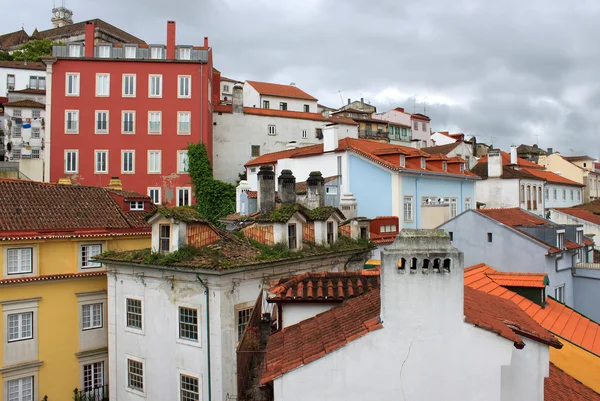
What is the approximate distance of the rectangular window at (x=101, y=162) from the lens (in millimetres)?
39531

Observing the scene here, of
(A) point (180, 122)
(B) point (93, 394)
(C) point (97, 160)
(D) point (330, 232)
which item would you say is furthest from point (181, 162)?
(D) point (330, 232)

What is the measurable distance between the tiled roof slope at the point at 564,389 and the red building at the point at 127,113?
33548mm

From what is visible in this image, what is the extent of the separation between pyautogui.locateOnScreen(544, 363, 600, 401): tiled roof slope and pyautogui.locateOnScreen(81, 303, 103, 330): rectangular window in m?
18.3

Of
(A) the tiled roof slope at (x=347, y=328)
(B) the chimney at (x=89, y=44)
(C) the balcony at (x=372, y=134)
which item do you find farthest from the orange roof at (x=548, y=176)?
(A) the tiled roof slope at (x=347, y=328)

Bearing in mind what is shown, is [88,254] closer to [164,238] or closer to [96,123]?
[164,238]

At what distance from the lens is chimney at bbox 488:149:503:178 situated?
145ft

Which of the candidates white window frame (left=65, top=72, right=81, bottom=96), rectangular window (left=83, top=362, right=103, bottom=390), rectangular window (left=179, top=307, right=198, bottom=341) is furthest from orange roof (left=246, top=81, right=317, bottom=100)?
rectangular window (left=179, top=307, right=198, bottom=341)

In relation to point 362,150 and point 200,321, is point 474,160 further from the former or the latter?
point 200,321

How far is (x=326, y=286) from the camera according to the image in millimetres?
10328

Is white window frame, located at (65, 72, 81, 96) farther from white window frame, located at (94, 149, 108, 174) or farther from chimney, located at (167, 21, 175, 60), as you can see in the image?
chimney, located at (167, 21, 175, 60)

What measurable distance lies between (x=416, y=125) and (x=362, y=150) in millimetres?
41137

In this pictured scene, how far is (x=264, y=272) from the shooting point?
16391mm

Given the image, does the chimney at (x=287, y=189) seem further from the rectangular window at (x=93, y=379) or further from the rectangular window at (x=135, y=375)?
the rectangular window at (x=93, y=379)

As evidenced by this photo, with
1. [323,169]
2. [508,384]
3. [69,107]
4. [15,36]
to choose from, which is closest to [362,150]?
[323,169]
